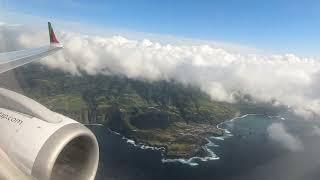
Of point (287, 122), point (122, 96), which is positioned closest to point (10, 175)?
point (122, 96)

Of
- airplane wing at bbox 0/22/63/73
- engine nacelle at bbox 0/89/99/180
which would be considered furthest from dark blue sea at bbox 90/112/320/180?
engine nacelle at bbox 0/89/99/180

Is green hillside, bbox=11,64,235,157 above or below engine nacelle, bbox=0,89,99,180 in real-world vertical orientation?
below

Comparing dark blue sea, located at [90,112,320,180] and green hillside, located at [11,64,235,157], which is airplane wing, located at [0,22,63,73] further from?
green hillside, located at [11,64,235,157]

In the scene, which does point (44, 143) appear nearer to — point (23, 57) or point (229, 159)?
point (23, 57)

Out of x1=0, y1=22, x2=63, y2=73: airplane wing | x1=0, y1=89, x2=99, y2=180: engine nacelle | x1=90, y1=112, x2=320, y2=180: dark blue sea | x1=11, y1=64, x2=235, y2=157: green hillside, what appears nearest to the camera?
x1=0, y1=89, x2=99, y2=180: engine nacelle

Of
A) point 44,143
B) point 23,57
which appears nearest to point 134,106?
point 23,57
